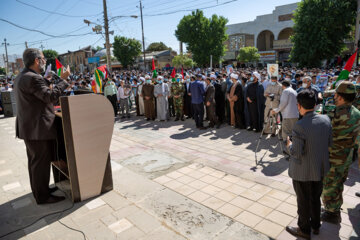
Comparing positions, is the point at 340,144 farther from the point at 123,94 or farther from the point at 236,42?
the point at 236,42

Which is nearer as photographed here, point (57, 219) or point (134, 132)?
point (57, 219)

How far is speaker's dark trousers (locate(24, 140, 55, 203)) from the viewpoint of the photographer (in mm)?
3492

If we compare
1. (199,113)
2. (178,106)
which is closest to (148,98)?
(178,106)

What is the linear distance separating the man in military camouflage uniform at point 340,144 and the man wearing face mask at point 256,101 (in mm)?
4679

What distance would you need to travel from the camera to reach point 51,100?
3334 millimetres

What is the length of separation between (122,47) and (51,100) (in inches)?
2060

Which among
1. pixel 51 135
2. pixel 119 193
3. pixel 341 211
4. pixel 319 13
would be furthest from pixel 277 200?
pixel 319 13

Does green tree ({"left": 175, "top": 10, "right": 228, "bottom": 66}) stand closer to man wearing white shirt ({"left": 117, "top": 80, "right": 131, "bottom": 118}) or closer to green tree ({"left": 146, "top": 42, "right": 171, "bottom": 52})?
man wearing white shirt ({"left": 117, "top": 80, "right": 131, "bottom": 118})

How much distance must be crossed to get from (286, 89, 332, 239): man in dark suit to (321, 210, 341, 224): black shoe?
0.55 meters

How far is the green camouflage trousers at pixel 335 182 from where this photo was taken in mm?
3191

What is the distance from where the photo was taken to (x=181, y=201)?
3.86 metres

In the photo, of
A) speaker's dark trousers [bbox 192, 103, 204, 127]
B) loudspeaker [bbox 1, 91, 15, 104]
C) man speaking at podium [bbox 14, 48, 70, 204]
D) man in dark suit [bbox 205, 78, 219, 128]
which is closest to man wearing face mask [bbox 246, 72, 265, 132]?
man in dark suit [bbox 205, 78, 219, 128]

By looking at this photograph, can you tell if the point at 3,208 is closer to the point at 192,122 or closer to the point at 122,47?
the point at 192,122

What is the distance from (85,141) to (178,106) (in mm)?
6946
